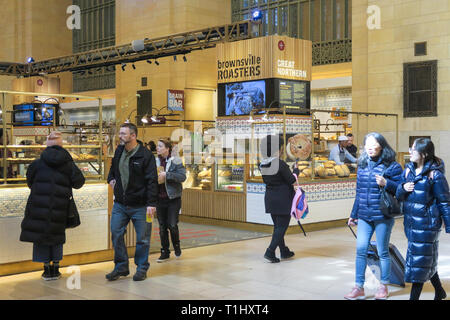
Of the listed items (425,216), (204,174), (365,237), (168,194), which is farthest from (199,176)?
(425,216)

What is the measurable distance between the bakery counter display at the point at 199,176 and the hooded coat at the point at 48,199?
5.42m

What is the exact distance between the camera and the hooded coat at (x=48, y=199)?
6547mm

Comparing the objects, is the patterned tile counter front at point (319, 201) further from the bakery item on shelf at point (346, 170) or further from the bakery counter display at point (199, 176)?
the bakery counter display at point (199, 176)

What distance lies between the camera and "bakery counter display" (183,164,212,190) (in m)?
12.0

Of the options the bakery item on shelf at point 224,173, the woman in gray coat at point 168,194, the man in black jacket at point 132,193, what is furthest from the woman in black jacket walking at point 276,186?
the bakery item on shelf at point 224,173

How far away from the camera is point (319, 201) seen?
11.1m

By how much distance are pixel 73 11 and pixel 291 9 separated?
13.3 meters

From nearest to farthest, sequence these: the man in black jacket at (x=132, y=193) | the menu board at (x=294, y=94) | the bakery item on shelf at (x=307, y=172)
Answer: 1. the man in black jacket at (x=132, y=193)
2. the bakery item on shelf at (x=307, y=172)
3. the menu board at (x=294, y=94)

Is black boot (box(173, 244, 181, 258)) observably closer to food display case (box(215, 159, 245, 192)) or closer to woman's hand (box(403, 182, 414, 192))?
food display case (box(215, 159, 245, 192))

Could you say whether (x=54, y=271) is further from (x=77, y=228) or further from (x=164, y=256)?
(x=164, y=256)

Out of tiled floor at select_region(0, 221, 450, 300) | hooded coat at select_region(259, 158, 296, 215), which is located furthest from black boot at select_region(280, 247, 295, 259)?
hooded coat at select_region(259, 158, 296, 215)

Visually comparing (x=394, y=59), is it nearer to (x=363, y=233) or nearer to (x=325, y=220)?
(x=325, y=220)

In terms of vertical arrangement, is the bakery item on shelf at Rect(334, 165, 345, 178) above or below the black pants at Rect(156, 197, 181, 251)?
above

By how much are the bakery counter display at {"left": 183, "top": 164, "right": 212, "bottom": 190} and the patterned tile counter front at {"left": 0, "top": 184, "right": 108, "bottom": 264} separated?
4300 millimetres
